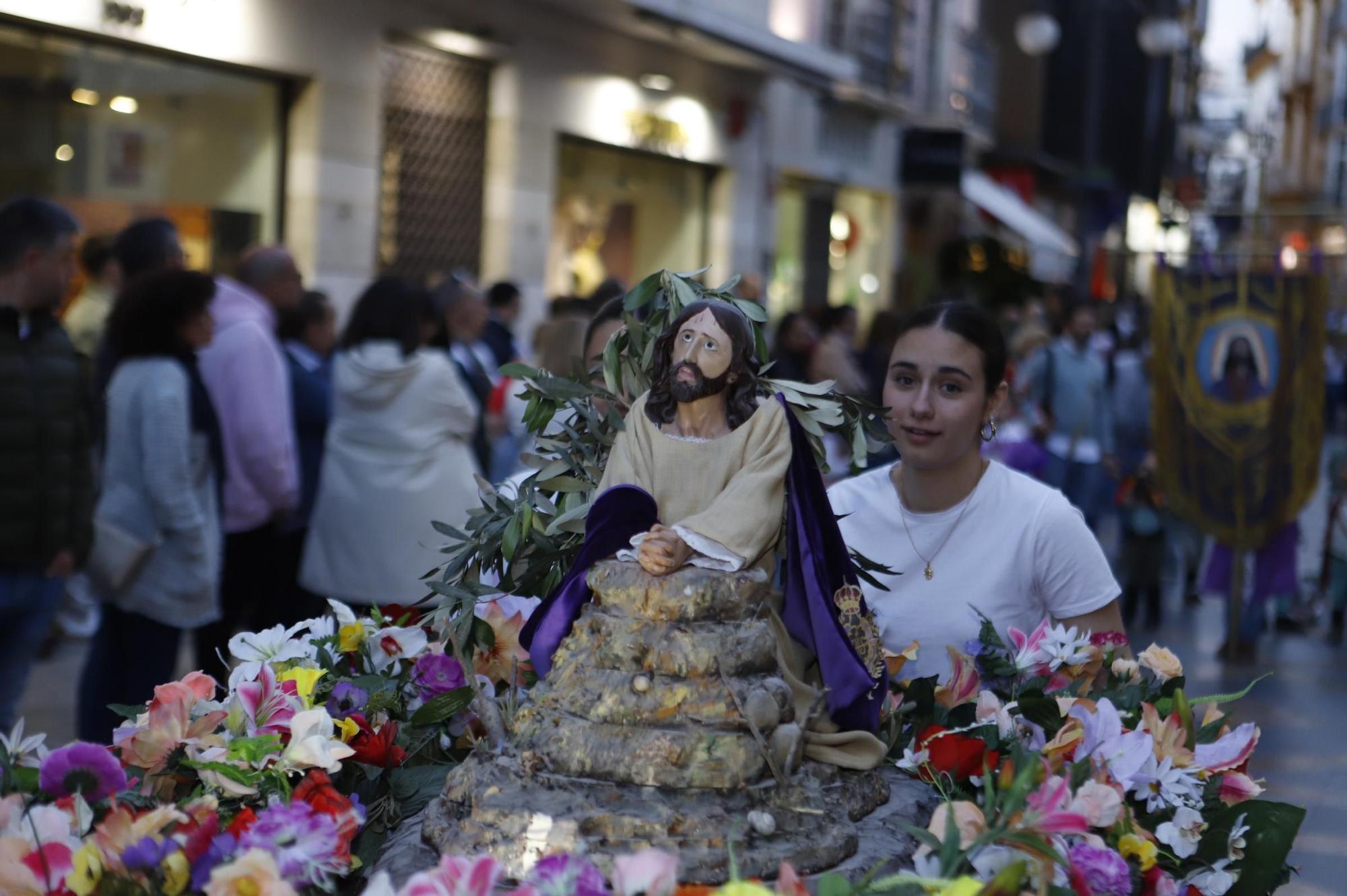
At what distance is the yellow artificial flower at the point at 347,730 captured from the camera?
8.76 feet

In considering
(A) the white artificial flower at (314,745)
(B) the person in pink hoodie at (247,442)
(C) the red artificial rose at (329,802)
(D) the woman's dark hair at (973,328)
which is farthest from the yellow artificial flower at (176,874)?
(B) the person in pink hoodie at (247,442)

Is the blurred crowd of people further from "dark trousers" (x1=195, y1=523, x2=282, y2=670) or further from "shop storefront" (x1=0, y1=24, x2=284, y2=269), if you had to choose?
"shop storefront" (x1=0, y1=24, x2=284, y2=269)

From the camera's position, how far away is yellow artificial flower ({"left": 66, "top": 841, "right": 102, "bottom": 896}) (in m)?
2.15

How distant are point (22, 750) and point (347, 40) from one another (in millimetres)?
9643

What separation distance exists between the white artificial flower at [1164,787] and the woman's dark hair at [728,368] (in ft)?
3.05

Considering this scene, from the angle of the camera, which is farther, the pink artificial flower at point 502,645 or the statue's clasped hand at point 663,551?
the pink artificial flower at point 502,645

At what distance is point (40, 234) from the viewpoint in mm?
4777

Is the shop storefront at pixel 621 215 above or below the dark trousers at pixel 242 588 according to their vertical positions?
above

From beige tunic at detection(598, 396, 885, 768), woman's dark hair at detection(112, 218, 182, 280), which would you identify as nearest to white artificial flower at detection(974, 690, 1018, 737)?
beige tunic at detection(598, 396, 885, 768)

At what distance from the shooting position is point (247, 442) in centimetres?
622

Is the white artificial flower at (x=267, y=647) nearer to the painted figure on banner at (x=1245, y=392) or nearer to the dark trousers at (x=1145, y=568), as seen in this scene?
the painted figure on banner at (x=1245, y=392)

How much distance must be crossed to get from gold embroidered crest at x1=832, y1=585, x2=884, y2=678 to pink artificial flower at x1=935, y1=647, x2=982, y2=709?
427 mm

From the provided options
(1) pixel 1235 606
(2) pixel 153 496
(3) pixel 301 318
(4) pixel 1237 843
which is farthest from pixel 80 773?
(1) pixel 1235 606

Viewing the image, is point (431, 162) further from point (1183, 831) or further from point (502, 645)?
point (1183, 831)
